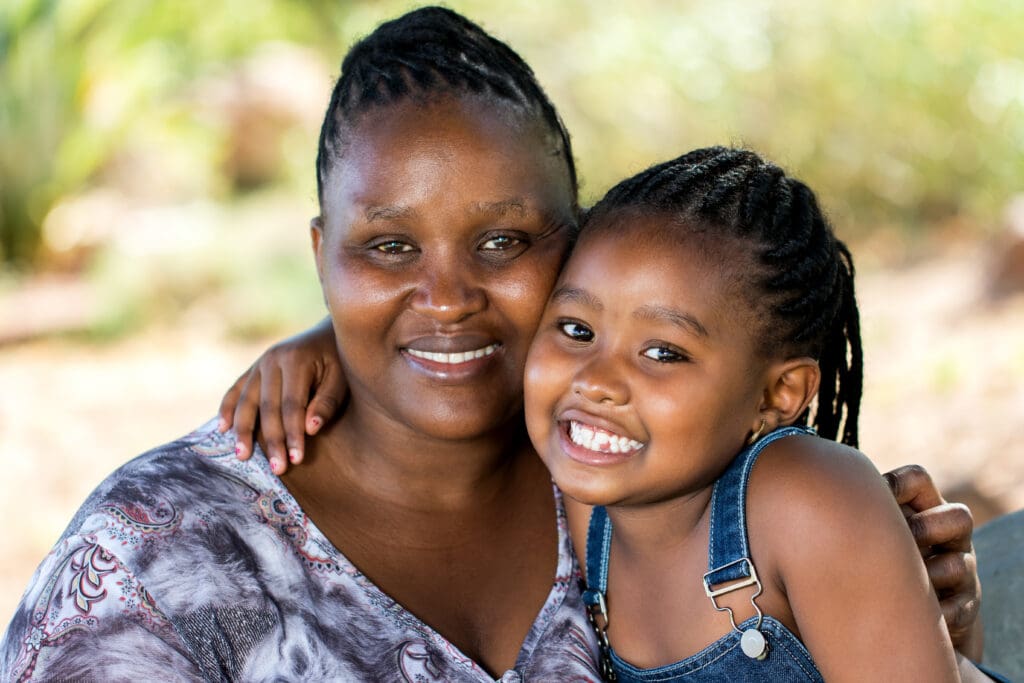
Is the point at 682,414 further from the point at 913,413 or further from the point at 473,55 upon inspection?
the point at 913,413

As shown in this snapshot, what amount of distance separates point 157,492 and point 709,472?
990mm

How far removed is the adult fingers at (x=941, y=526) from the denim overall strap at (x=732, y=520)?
0.30 m

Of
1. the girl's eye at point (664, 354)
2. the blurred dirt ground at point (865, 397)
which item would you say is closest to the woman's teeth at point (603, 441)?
the girl's eye at point (664, 354)

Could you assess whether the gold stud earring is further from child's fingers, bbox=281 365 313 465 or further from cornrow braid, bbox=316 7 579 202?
child's fingers, bbox=281 365 313 465

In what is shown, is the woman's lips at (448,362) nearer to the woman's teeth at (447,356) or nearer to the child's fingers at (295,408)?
the woman's teeth at (447,356)

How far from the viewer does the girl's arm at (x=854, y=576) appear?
2.06 metres

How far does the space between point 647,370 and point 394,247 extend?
52cm

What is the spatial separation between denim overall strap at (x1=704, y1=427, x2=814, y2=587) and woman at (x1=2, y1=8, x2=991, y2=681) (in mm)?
339

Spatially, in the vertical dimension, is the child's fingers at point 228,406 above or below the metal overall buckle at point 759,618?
above

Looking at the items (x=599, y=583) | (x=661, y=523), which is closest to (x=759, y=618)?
(x=661, y=523)

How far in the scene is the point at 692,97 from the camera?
9.14 m

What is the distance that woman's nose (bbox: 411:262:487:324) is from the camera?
2.26 meters

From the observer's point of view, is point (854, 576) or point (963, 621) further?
point (963, 621)

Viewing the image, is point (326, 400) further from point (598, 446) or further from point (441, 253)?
point (598, 446)
